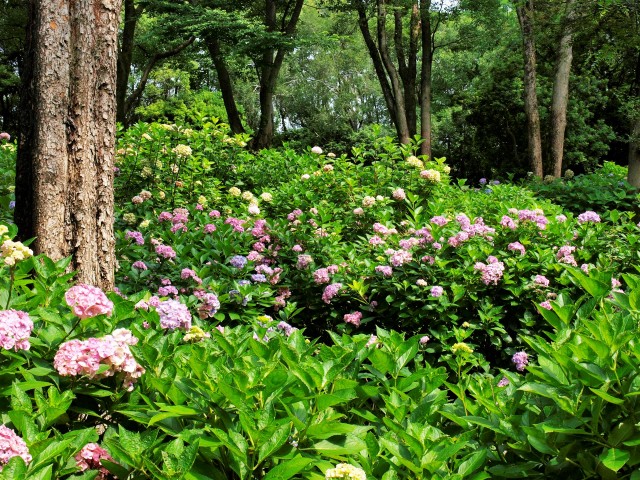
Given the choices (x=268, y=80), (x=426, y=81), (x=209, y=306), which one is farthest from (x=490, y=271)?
(x=426, y=81)

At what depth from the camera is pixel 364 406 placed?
1.88 meters

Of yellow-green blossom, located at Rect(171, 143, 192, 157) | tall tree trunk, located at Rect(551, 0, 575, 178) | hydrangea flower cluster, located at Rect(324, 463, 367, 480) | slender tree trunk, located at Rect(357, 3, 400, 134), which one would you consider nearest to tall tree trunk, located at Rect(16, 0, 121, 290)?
hydrangea flower cluster, located at Rect(324, 463, 367, 480)

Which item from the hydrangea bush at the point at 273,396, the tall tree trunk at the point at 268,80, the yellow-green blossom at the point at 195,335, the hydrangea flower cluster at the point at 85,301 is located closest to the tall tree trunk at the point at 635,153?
the hydrangea bush at the point at 273,396

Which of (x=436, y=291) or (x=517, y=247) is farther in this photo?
(x=517, y=247)

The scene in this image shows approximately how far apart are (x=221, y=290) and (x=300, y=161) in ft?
15.1

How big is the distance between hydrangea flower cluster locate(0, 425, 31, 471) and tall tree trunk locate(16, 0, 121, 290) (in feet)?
5.23

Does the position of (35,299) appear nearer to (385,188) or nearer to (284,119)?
(385,188)

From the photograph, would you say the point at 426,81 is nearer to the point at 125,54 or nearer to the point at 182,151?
the point at 125,54

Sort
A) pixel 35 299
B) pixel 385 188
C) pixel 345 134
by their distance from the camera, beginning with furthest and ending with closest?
1. pixel 345 134
2. pixel 385 188
3. pixel 35 299

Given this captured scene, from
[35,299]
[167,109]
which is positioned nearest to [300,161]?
[35,299]

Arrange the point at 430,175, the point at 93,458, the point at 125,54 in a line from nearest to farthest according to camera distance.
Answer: the point at 93,458 < the point at 430,175 < the point at 125,54

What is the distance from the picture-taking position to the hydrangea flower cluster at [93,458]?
142 centimetres

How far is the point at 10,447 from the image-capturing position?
4.05 feet

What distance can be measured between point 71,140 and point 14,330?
1.59 meters
